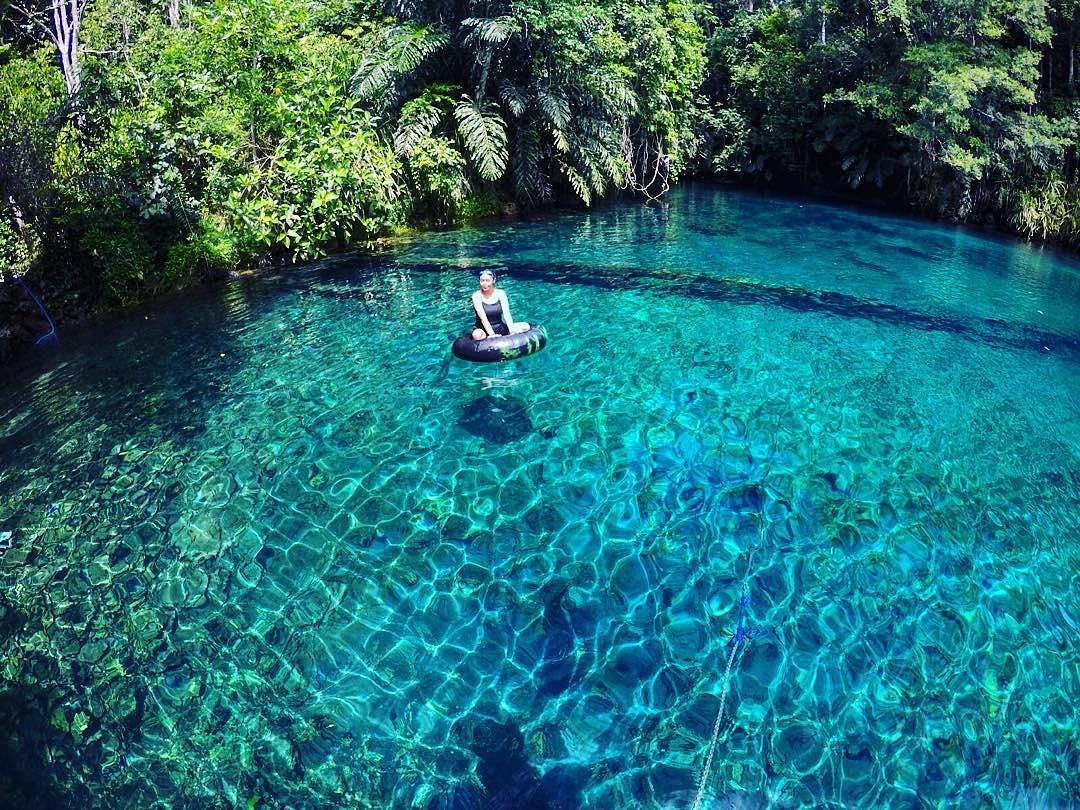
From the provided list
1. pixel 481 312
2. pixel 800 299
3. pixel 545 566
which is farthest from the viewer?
pixel 800 299

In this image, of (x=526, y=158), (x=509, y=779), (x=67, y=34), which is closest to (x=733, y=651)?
(x=509, y=779)

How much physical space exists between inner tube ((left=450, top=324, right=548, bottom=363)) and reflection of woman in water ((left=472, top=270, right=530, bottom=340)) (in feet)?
0.52

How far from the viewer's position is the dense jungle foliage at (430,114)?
1242cm

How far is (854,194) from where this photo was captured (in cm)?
2231

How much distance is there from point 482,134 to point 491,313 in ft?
26.5

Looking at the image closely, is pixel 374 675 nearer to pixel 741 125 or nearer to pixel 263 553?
pixel 263 553

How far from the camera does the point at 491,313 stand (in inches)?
370

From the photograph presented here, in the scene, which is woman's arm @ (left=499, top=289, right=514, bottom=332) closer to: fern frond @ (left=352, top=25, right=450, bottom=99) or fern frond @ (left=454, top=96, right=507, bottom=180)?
fern frond @ (left=454, top=96, right=507, bottom=180)

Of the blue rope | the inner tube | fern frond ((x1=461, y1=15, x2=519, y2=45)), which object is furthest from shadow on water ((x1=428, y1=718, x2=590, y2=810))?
fern frond ((x1=461, y1=15, x2=519, y2=45))

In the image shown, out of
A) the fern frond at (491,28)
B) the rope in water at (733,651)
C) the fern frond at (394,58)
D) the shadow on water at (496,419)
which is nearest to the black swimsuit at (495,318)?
the shadow on water at (496,419)

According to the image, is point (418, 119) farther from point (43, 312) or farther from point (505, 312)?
point (505, 312)

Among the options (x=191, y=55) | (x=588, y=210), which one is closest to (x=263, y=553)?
(x=191, y=55)

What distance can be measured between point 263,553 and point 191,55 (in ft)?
38.3

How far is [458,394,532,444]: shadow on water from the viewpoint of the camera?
7.76 metres
